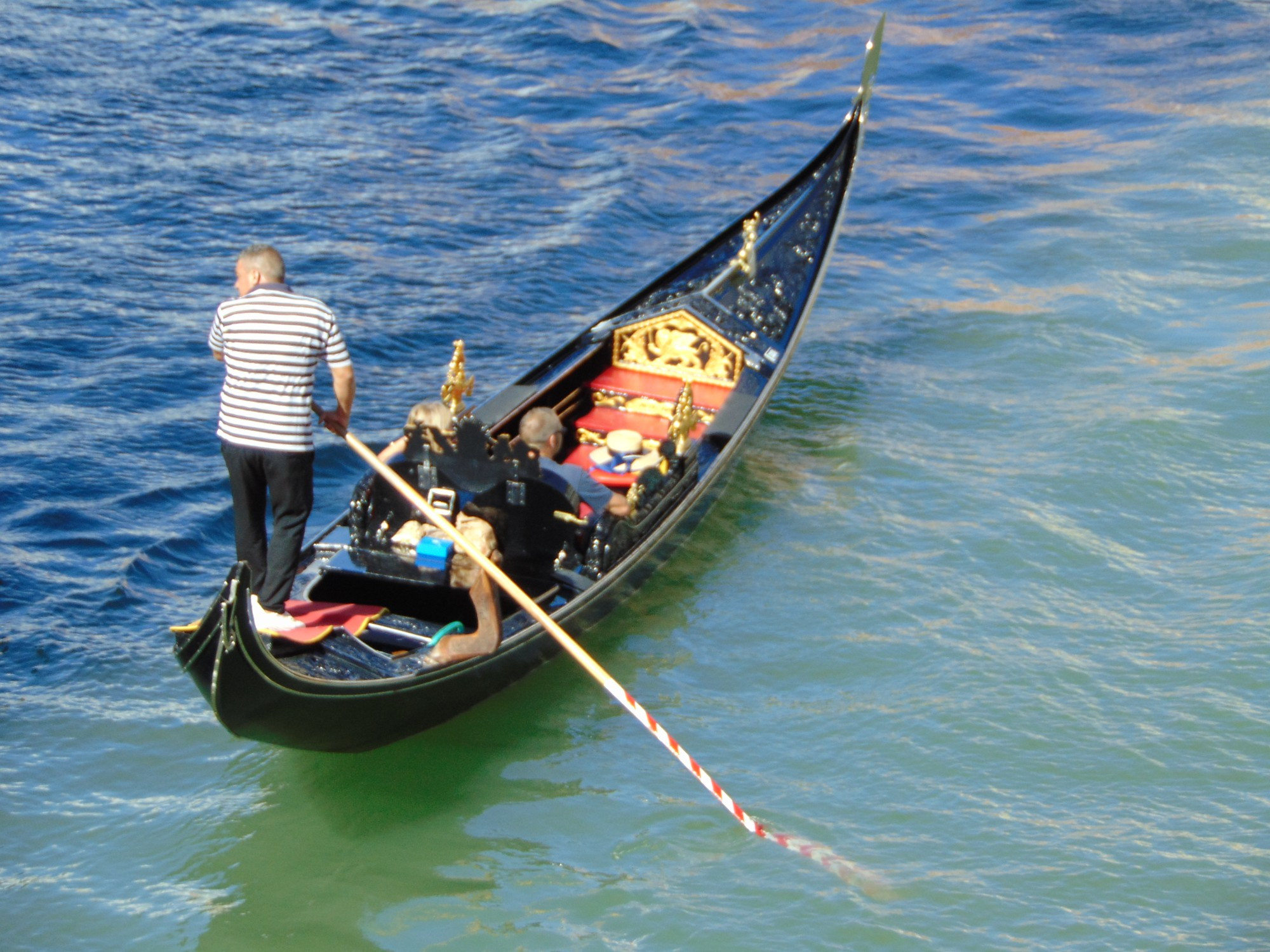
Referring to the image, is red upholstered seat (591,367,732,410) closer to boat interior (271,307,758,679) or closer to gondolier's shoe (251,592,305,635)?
boat interior (271,307,758,679)

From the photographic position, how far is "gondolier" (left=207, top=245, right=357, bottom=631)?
3248mm

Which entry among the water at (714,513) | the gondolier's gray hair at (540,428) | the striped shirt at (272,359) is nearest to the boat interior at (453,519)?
the gondolier's gray hair at (540,428)

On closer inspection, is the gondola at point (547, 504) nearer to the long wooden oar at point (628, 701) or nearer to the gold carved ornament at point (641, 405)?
the gold carved ornament at point (641, 405)

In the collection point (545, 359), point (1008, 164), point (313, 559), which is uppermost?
point (1008, 164)

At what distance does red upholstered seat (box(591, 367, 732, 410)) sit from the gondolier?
84.2 inches

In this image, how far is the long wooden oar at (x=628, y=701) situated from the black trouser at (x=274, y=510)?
0.16 metres

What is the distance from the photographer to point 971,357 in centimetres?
685

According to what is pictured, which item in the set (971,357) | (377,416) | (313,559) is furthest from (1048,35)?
(313,559)

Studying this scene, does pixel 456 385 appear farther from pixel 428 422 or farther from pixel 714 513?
pixel 714 513

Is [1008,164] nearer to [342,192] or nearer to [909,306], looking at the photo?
[909,306]

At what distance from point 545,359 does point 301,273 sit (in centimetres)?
252

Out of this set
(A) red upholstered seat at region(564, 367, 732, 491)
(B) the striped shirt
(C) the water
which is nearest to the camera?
(B) the striped shirt

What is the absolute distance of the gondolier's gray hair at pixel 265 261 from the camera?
327cm

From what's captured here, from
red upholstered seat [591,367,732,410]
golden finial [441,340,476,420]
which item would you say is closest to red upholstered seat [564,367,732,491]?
red upholstered seat [591,367,732,410]
